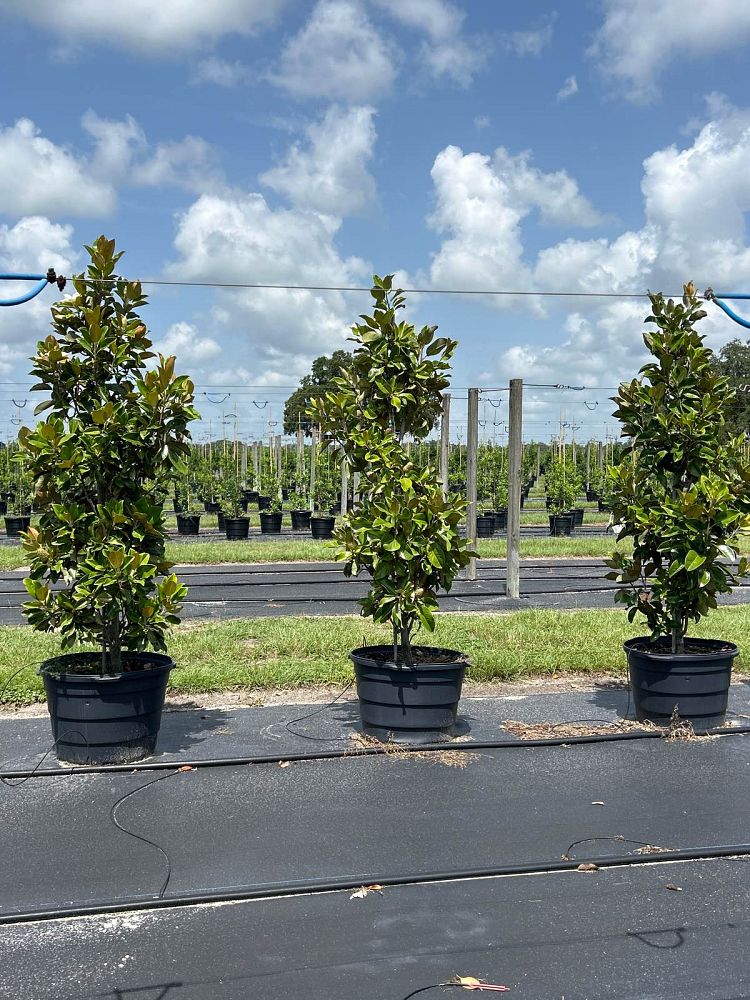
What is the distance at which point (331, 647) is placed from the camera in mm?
8102

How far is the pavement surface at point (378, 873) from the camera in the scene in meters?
3.04

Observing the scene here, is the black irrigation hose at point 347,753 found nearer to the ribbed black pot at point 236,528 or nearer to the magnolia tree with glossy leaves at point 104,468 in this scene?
the magnolia tree with glossy leaves at point 104,468

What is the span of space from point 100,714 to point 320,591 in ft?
24.8

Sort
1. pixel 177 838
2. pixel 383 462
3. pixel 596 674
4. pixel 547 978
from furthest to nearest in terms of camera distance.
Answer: pixel 596 674 < pixel 383 462 < pixel 177 838 < pixel 547 978

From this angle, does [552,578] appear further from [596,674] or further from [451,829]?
[451,829]

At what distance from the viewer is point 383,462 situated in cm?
581

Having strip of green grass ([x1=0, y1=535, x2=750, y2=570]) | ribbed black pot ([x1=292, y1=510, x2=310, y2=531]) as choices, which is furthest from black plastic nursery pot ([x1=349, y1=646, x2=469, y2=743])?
Answer: ribbed black pot ([x1=292, y1=510, x2=310, y2=531])

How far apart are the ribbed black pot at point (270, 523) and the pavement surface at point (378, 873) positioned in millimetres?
16798

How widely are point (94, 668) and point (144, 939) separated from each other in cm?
247

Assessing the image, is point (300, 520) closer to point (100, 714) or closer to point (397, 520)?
point (397, 520)

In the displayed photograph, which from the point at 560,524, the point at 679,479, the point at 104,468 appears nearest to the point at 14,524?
the point at 560,524

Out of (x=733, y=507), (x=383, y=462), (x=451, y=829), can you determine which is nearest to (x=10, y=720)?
(x=383, y=462)

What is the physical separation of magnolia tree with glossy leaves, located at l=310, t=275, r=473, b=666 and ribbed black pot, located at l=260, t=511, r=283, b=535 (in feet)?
53.2

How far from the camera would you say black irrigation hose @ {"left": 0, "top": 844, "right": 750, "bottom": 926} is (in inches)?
136
